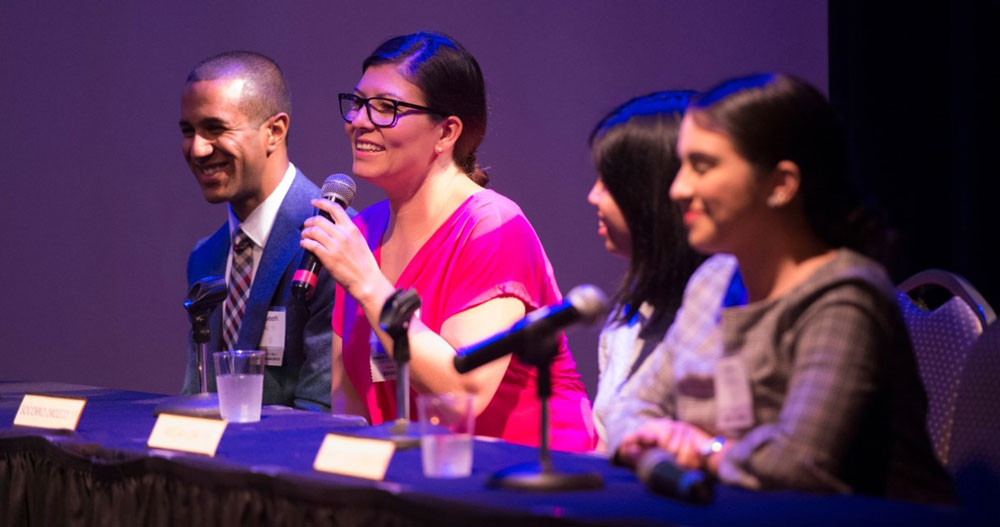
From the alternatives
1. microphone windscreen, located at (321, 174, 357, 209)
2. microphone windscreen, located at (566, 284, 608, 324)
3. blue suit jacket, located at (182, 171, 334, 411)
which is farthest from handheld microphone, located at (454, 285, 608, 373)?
blue suit jacket, located at (182, 171, 334, 411)

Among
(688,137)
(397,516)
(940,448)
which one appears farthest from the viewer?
(940,448)

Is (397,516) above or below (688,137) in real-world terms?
below

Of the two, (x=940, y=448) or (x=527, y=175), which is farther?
(x=527, y=175)

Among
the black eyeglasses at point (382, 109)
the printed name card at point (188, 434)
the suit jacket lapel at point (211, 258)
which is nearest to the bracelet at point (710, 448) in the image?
the printed name card at point (188, 434)

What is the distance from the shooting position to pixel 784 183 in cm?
133

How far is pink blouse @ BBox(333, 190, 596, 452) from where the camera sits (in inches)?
89.1

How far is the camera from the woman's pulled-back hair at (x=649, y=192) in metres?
1.72

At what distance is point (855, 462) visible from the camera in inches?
50.6

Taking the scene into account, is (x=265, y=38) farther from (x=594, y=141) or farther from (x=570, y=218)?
(x=594, y=141)

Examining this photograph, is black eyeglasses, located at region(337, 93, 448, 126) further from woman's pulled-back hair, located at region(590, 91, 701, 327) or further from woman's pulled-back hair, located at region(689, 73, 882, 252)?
woman's pulled-back hair, located at region(689, 73, 882, 252)

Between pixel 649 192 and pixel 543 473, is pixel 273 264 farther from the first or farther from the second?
→ pixel 543 473

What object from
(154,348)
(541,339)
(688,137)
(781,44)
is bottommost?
(154,348)

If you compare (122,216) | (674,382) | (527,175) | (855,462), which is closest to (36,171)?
(122,216)

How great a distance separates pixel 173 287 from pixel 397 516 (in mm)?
3045
